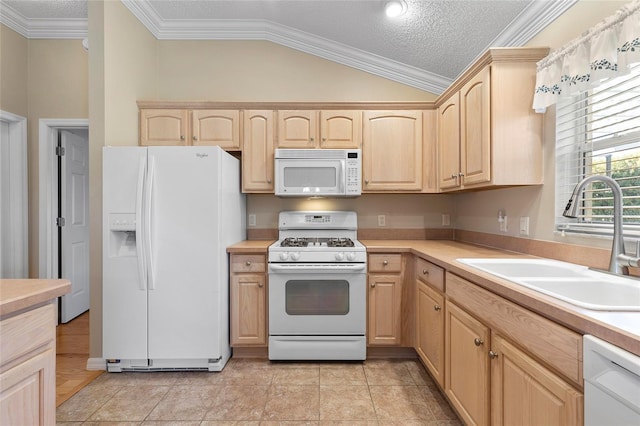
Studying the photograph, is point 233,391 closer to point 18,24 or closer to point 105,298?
point 105,298

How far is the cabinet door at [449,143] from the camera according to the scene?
232 centimetres

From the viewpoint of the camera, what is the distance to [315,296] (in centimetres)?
241

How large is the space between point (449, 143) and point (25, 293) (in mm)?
2583

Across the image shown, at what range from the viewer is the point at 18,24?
9.37 ft

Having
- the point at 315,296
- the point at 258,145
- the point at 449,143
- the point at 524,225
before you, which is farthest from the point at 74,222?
the point at 524,225

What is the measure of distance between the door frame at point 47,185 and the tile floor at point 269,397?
1.56 metres

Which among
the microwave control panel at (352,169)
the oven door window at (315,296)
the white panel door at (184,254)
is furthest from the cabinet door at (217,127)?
the oven door window at (315,296)

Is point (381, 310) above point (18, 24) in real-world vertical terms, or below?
below

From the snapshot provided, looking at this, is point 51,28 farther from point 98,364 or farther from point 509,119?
point 509,119

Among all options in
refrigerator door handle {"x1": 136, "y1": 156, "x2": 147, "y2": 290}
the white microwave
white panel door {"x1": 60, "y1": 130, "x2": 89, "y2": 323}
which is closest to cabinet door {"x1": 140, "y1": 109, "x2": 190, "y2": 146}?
refrigerator door handle {"x1": 136, "y1": 156, "x2": 147, "y2": 290}

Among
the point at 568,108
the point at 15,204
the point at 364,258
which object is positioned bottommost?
the point at 364,258

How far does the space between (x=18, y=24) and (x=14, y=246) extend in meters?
2.05

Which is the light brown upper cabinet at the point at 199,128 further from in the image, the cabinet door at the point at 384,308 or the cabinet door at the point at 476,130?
the cabinet door at the point at 476,130

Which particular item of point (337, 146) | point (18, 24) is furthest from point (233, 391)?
point (18, 24)
